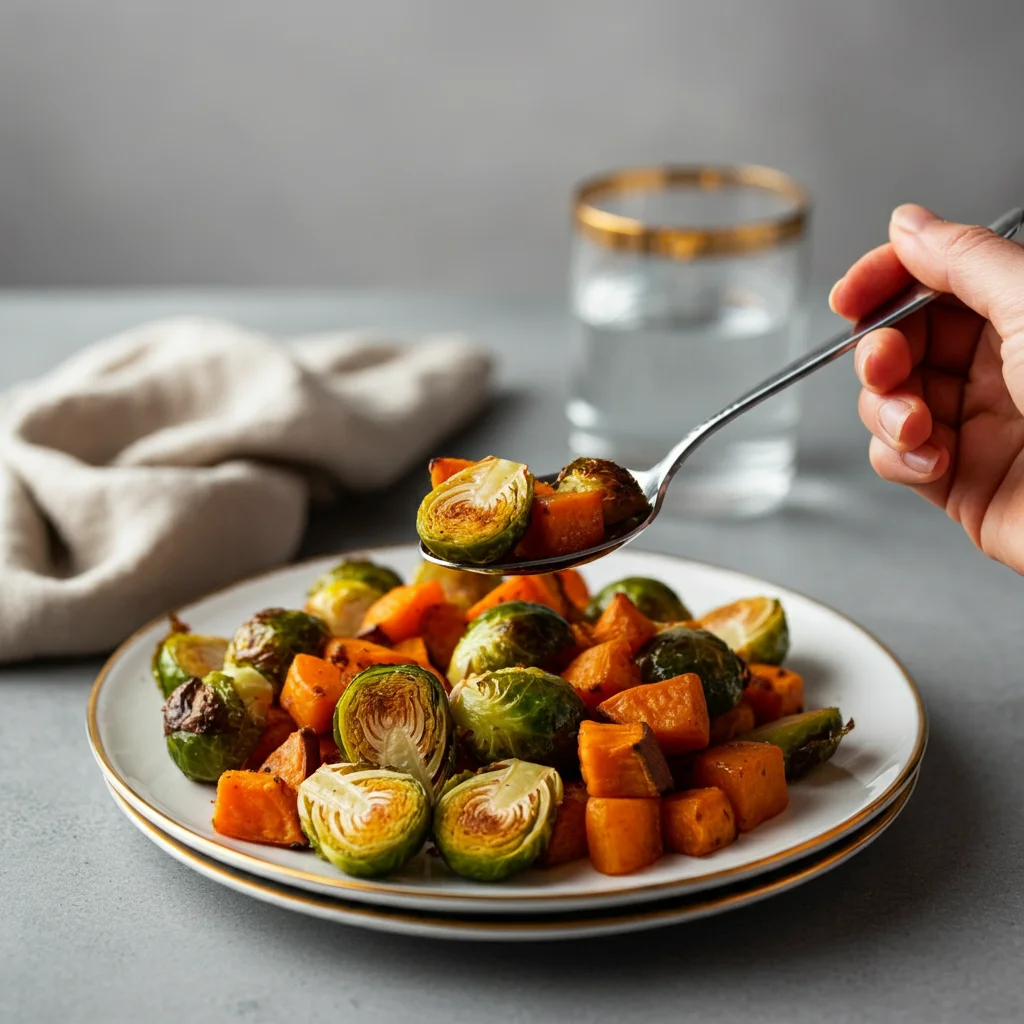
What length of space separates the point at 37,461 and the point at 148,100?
460cm

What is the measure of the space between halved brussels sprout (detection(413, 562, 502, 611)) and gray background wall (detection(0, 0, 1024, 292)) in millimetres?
4935

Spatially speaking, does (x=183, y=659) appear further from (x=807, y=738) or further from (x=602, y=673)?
(x=807, y=738)

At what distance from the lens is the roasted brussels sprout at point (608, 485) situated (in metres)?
2.13

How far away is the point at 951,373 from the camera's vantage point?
273 cm

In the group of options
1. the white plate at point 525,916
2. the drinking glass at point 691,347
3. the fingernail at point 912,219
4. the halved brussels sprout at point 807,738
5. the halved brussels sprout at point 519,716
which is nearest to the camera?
the white plate at point 525,916

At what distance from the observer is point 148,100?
23.4ft

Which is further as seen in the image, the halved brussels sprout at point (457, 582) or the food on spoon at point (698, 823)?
the halved brussels sprout at point (457, 582)

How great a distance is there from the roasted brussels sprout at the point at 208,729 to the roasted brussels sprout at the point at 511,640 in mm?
336

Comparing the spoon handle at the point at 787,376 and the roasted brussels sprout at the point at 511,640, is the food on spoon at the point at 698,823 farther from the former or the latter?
the spoon handle at the point at 787,376

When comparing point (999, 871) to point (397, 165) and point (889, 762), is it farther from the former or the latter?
point (397, 165)

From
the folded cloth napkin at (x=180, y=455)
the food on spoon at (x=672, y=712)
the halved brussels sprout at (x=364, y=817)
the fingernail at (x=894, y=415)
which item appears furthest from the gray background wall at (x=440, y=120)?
the halved brussels sprout at (x=364, y=817)

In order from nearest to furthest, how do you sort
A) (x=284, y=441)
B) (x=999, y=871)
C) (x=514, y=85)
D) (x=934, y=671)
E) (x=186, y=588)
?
(x=999, y=871) < (x=934, y=671) < (x=186, y=588) < (x=284, y=441) < (x=514, y=85)

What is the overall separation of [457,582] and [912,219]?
1013 mm

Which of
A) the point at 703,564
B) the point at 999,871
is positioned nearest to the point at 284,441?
the point at 703,564
